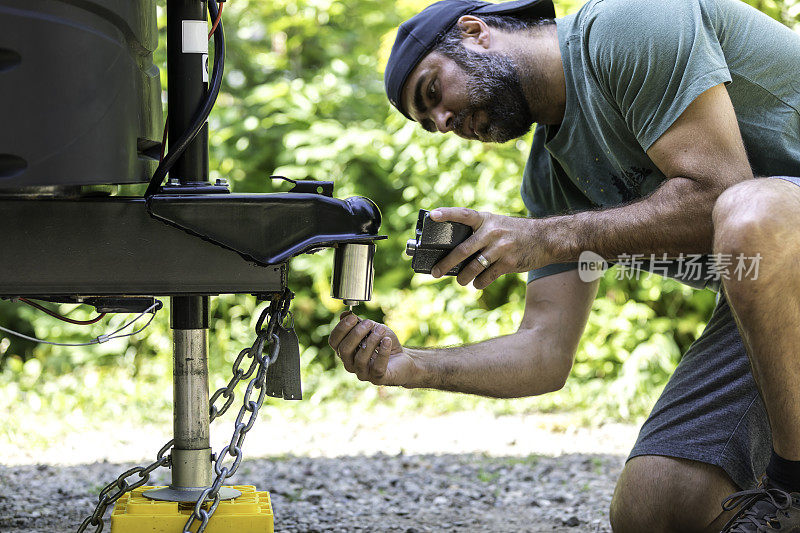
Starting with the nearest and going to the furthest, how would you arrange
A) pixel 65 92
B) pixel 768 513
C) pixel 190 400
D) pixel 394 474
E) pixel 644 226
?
pixel 65 92 → pixel 190 400 → pixel 768 513 → pixel 644 226 → pixel 394 474

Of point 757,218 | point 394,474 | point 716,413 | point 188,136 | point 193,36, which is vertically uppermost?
point 193,36

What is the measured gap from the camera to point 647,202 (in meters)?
2.03

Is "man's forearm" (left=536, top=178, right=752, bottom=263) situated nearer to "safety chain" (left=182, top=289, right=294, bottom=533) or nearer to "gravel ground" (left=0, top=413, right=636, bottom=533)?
"safety chain" (left=182, top=289, right=294, bottom=533)

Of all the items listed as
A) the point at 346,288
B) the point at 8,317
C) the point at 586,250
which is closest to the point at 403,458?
the point at 586,250

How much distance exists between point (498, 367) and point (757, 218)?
92 cm

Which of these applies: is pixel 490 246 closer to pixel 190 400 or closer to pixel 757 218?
pixel 757 218

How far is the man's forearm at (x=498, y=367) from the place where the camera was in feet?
7.66

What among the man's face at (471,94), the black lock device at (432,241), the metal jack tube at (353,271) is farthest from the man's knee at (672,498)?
the metal jack tube at (353,271)

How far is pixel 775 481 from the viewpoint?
1854 millimetres

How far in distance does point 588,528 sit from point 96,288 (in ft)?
5.32

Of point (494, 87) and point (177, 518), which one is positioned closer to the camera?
point (177, 518)

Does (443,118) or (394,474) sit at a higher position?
(443,118)

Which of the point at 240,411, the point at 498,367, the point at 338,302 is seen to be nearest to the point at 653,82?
the point at 498,367

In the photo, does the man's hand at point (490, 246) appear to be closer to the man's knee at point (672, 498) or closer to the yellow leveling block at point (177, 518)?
the yellow leveling block at point (177, 518)
